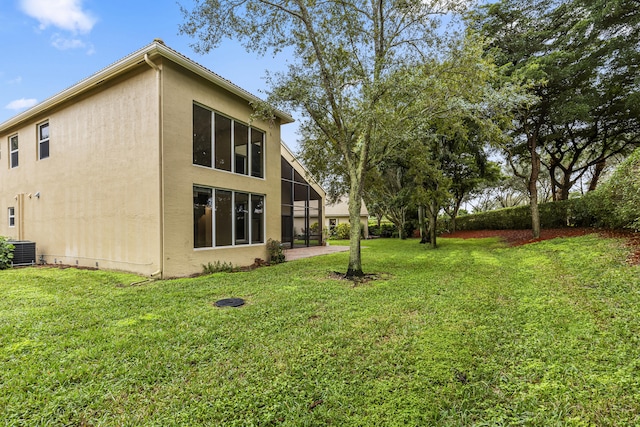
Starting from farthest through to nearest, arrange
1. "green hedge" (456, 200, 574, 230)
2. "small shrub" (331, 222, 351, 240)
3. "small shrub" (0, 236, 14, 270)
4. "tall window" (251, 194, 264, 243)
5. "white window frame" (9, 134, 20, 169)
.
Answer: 1. "small shrub" (331, 222, 351, 240)
2. "green hedge" (456, 200, 574, 230)
3. "white window frame" (9, 134, 20, 169)
4. "tall window" (251, 194, 264, 243)
5. "small shrub" (0, 236, 14, 270)

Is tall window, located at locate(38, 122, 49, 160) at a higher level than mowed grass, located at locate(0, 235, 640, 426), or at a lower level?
higher

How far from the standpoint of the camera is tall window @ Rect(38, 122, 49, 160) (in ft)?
35.0

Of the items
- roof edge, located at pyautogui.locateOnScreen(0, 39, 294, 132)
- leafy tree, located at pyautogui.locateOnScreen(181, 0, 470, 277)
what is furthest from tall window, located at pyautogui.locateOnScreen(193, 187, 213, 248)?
leafy tree, located at pyautogui.locateOnScreen(181, 0, 470, 277)

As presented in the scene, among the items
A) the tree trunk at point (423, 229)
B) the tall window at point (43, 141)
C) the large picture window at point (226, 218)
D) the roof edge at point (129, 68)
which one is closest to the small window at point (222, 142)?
the large picture window at point (226, 218)

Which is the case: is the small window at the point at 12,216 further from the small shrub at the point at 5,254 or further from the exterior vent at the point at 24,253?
the small shrub at the point at 5,254

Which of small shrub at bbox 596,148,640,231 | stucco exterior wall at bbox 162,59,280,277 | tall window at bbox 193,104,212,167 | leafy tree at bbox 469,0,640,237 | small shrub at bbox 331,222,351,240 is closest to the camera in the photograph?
small shrub at bbox 596,148,640,231

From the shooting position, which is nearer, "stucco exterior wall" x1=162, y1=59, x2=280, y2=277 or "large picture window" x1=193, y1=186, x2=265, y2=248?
"stucco exterior wall" x1=162, y1=59, x2=280, y2=277

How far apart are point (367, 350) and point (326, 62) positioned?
6.97m

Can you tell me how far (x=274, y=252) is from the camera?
10.8m

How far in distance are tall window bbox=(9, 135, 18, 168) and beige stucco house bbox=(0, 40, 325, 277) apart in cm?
70

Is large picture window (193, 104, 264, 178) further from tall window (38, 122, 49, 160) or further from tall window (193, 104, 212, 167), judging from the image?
tall window (38, 122, 49, 160)

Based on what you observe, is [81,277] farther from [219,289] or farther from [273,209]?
[273,209]

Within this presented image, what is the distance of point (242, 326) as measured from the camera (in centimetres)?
416

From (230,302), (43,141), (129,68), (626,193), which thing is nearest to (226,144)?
(129,68)
